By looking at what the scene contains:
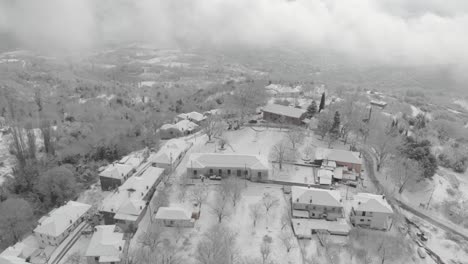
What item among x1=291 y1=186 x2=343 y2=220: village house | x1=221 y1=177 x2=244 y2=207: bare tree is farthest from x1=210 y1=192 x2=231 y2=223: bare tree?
x1=291 y1=186 x2=343 y2=220: village house

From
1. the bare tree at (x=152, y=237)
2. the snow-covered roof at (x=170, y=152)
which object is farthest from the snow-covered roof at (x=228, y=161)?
the bare tree at (x=152, y=237)

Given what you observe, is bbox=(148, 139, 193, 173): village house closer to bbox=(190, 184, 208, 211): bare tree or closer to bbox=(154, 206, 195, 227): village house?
bbox=(190, 184, 208, 211): bare tree

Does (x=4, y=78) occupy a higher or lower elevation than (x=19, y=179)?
higher

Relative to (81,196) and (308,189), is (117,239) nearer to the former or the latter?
(81,196)

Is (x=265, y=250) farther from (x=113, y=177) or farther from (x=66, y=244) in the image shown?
(x=113, y=177)

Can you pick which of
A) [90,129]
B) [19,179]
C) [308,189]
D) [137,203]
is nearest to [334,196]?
[308,189]
